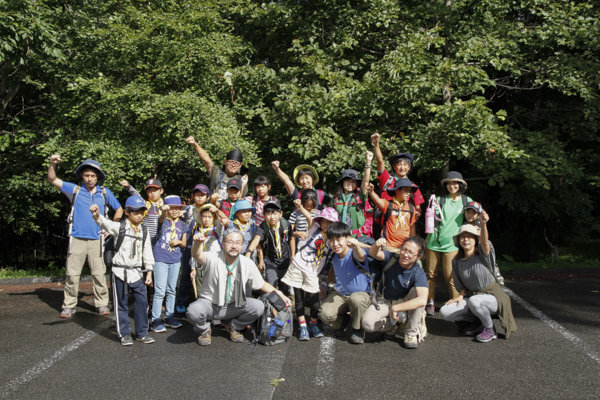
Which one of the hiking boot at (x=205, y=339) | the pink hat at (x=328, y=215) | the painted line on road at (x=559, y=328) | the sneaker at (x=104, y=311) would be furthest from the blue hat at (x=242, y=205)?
the painted line on road at (x=559, y=328)

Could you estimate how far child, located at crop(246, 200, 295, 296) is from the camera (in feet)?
18.3

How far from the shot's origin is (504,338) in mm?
4941

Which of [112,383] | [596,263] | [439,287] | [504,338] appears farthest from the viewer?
[596,263]

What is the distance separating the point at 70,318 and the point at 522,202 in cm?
884

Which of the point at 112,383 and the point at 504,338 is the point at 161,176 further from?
the point at 504,338

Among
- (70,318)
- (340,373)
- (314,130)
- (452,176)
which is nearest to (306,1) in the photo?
(314,130)

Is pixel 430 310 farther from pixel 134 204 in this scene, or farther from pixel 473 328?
pixel 134 204

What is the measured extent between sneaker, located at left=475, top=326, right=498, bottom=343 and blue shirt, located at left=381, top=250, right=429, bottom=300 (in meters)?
0.77

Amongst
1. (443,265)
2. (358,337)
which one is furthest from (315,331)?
(443,265)

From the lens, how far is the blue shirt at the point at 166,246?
17.9 ft

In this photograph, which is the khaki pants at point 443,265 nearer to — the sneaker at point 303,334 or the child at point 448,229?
the child at point 448,229

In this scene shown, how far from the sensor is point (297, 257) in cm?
526

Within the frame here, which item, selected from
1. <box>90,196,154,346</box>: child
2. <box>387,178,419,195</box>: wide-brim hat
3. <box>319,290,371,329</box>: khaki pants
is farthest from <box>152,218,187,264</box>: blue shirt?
<box>387,178,419,195</box>: wide-brim hat

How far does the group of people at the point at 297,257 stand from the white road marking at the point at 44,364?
52cm
